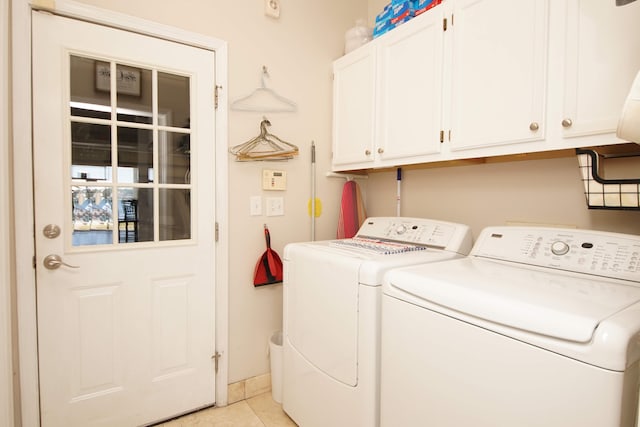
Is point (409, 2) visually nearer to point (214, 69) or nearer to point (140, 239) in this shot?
point (214, 69)

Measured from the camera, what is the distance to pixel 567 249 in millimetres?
1262

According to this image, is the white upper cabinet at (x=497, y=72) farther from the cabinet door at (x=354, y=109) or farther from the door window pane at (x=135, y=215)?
the door window pane at (x=135, y=215)

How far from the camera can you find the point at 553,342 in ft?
2.63

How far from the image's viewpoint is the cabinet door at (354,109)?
2.08 metres

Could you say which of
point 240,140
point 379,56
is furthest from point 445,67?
point 240,140

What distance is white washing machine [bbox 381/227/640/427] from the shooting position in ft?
2.44

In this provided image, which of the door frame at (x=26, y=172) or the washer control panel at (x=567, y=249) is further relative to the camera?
the door frame at (x=26, y=172)

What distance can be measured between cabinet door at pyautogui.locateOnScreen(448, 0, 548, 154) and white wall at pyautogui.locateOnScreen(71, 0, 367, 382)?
100 cm

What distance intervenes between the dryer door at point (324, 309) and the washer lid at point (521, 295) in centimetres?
24

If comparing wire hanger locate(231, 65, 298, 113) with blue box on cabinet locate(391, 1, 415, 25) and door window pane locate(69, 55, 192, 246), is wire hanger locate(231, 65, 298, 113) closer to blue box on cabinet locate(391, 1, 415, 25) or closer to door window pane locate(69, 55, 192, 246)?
door window pane locate(69, 55, 192, 246)

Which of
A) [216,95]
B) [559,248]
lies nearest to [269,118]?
[216,95]

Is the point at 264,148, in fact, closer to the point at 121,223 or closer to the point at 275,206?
the point at 275,206

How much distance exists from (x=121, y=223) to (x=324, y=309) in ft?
3.74

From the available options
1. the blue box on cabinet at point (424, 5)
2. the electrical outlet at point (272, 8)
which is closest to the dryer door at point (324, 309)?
the blue box on cabinet at point (424, 5)
